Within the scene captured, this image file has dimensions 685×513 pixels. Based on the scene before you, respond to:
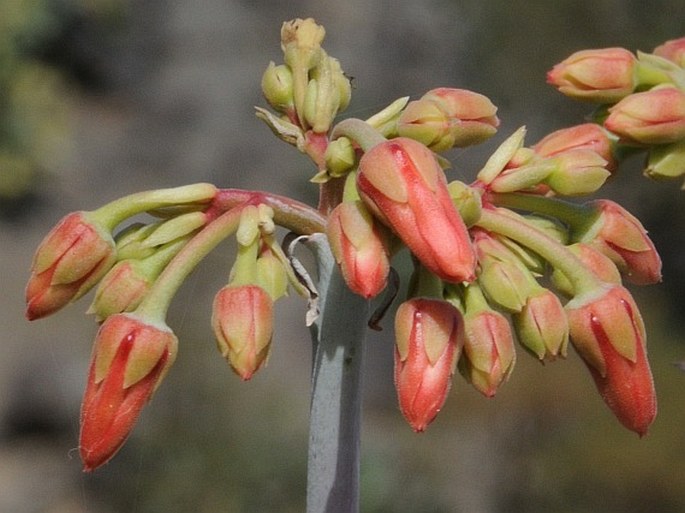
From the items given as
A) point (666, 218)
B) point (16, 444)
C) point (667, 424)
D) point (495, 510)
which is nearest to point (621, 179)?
point (666, 218)

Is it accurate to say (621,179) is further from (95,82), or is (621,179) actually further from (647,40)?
(95,82)

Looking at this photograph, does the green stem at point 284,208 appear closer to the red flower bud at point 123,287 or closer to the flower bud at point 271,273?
the flower bud at point 271,273

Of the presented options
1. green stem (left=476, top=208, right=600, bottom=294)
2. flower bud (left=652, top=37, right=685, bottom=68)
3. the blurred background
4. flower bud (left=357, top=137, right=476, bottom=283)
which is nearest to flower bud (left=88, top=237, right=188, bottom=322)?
flower bud (left=357, top=137, right=476, bottom=283)

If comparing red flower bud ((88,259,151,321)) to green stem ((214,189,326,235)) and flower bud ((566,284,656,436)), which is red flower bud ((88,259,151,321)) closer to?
green stem ((214,189,326,235))

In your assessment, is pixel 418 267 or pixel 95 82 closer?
pixel 418 267

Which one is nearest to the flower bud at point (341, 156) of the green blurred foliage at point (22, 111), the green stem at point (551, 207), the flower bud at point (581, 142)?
the green stem at point (551, 207)

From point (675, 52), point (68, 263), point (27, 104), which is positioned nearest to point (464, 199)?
point (68, 263)
